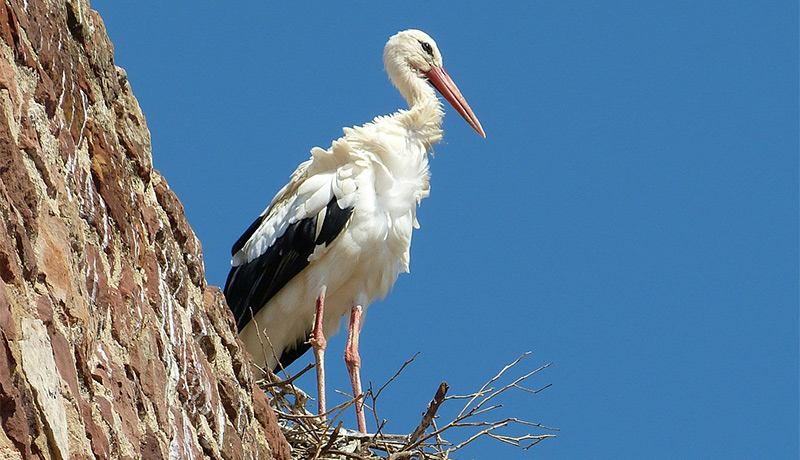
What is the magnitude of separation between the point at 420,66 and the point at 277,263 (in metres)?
2.11

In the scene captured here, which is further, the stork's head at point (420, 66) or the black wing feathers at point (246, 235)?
the stork's head at point (420, 66)

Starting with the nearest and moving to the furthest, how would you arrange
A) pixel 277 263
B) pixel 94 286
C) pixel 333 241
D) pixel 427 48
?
pixel 94 286 → pixel 333 241 → pixel 277 263 → pixel 427 48

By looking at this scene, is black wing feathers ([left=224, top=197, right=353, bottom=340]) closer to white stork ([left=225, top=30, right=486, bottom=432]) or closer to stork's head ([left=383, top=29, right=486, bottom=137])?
white stork ([left=225, top=30, right=486, bottom=432])

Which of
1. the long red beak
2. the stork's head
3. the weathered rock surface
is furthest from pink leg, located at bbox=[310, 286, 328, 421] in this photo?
the weathered rock surface

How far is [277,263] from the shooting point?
7.86m

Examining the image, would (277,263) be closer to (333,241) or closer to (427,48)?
(333,241)

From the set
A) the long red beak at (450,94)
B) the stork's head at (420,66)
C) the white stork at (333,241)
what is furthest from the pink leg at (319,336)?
the long red beak at (450,94)

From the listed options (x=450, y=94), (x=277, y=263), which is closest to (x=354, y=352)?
(x=277, y=263)

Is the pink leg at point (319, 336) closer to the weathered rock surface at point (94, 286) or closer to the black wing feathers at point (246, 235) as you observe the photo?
the black wing feathers at point (246, 235)

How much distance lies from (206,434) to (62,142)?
106cm

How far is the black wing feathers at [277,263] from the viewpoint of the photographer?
7684mm

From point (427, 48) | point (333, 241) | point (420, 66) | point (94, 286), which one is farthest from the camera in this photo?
point (427, 48)

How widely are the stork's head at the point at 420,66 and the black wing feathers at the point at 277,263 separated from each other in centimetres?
170

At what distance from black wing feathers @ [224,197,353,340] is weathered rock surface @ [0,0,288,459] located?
282 cm
